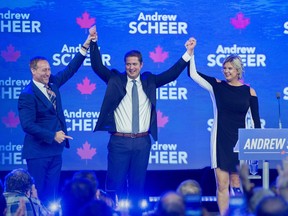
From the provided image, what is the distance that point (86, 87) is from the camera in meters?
9.73

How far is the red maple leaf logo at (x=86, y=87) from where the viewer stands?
31.9 ft

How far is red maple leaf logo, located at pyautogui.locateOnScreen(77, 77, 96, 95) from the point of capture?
31.9 ft

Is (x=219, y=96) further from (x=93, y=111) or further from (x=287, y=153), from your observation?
(x=93, y=111)

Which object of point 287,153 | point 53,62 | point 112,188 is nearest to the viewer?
point 287,153

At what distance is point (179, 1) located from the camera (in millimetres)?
9727

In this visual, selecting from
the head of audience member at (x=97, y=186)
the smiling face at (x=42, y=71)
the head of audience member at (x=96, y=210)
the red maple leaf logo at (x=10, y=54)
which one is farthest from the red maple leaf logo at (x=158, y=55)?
the head of audience member at (x=96, y=210)

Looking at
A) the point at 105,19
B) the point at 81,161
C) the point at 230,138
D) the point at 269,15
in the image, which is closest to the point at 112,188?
the point at 230,138

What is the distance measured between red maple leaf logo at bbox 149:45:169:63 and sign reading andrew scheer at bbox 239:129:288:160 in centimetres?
280

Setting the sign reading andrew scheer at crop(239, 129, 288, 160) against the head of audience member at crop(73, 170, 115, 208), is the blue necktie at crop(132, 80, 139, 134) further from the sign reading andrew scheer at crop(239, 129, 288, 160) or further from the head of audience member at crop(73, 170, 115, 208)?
the sign reading andrew scheer at crop(239, 129, 288, 160)

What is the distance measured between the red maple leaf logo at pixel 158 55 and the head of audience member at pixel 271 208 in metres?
5.37

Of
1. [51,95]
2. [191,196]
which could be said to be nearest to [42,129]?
[51,95]

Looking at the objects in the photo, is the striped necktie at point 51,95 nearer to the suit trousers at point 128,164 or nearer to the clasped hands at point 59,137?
the clasped hands at point 59,137

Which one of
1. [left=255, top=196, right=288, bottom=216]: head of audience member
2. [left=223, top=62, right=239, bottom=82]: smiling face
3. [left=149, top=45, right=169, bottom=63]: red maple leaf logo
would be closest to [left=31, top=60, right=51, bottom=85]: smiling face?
[left=223, top=62, right=239, bottom=82]: smiling face

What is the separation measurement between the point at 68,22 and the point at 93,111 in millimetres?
1151
